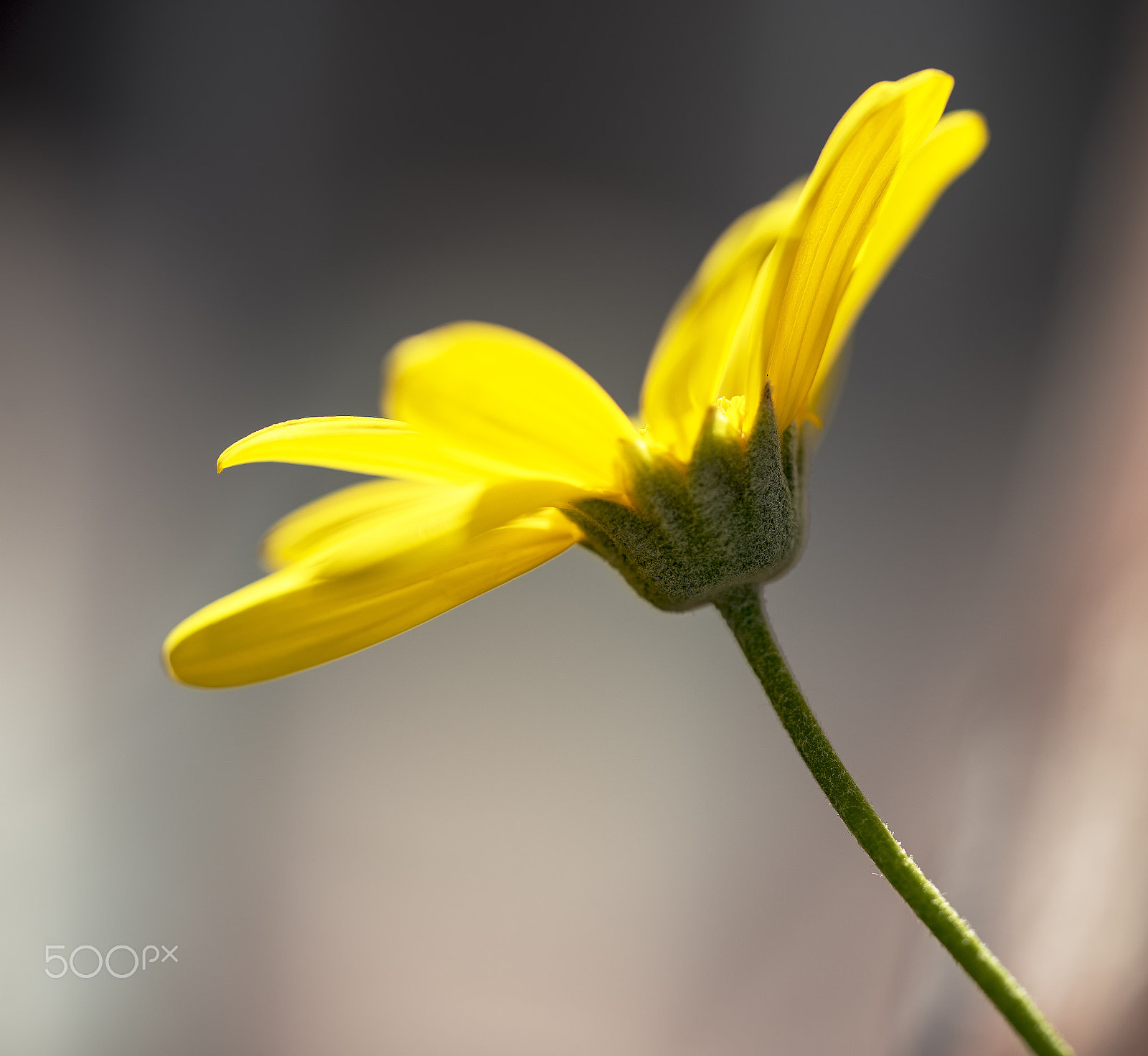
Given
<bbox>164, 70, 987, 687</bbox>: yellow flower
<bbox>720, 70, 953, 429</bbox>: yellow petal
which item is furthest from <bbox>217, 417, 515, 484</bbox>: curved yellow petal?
<bbox>720, 70, 953, 429</bbox>: yellow petal

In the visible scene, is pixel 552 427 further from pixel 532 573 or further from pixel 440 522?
pixel 532 573

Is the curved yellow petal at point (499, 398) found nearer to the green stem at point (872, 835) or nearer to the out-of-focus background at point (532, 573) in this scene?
the green stem at point (872, 835)

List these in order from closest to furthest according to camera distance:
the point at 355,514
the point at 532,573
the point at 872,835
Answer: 1. the point at 872,835
2. the point at 355,514
3. the point at 532,573

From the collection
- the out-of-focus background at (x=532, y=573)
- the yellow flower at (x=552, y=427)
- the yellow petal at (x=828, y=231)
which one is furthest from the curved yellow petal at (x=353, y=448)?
the out-of-focus background at (x=532, y=573)

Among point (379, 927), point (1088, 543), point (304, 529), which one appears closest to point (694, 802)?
point (379, 927)

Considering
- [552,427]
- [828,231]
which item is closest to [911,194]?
[828,231]

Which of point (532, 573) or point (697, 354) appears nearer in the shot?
point (697, 354)

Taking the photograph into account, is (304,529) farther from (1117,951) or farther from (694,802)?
(694,802)
